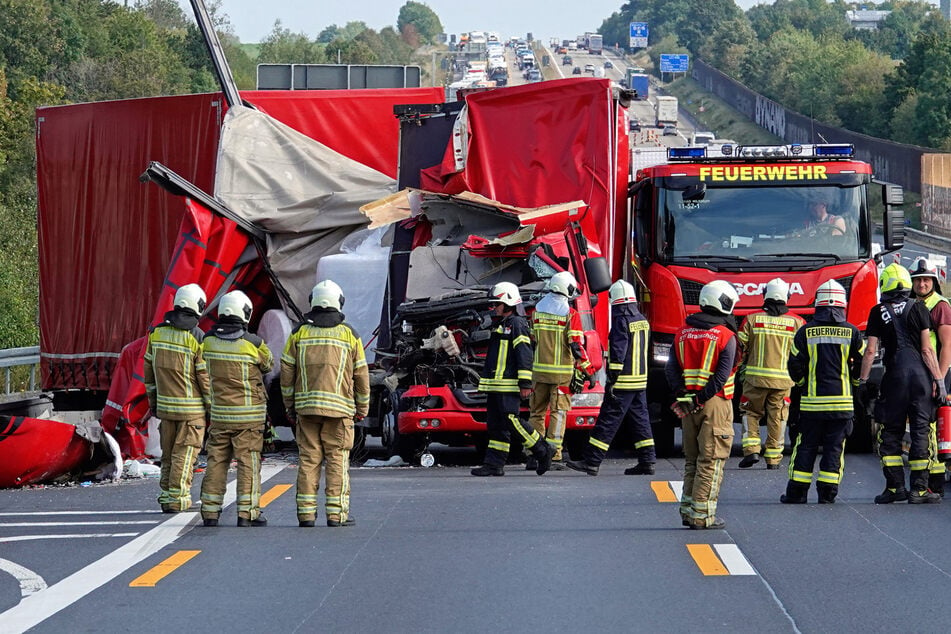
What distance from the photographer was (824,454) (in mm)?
11219

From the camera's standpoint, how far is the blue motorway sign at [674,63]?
133 metres

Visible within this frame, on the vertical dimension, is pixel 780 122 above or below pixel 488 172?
above

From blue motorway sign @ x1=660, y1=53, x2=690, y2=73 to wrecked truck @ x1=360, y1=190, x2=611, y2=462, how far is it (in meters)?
120

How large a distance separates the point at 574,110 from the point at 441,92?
2361 mm

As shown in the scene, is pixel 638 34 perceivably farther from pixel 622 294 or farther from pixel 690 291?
pixel 622 294

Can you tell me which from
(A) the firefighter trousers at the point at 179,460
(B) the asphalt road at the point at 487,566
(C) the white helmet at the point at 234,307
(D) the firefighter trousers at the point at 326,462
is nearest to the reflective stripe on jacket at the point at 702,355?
(B) the asphalt road at the point at 487,566

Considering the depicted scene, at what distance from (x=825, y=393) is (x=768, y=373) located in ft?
10.2

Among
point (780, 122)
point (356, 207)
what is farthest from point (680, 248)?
point (780, 122)

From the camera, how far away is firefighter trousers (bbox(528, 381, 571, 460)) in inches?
551

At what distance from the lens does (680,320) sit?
15109mm

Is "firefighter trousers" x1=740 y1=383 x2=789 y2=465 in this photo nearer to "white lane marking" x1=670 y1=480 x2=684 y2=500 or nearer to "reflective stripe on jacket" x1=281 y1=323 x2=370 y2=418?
"white lane marking" x1=670 y1=480 x2=684 y2=500

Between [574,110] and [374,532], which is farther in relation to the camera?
[574,110]

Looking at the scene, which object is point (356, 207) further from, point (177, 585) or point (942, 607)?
point (942, 607)

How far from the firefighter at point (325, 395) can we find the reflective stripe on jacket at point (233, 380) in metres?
0.31
